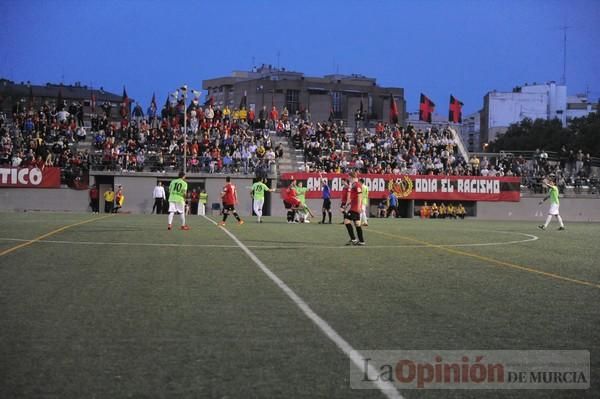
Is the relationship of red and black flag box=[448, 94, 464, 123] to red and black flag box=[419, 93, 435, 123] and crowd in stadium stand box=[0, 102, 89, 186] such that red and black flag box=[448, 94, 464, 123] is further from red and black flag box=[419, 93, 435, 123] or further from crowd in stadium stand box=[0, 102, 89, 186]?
crowd in stadium stand box=[0, 102, 89, 186]

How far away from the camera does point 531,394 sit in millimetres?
5738

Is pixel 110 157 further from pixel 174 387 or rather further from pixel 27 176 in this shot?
pixel 174 387

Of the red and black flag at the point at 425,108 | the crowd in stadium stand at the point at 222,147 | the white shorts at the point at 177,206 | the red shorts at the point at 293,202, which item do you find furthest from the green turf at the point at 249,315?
the red and black flag at the point at 425,108

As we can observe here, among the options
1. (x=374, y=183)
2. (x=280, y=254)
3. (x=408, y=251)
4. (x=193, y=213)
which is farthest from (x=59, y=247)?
A: (x=374, y=183)

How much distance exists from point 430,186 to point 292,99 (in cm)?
5873

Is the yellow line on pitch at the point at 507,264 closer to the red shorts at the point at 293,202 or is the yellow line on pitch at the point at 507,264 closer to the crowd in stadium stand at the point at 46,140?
the red shorts at the point at 293,202

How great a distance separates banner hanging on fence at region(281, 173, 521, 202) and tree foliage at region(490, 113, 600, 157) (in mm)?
42291

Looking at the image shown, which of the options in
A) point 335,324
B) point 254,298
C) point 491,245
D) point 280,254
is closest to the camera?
point 335,324

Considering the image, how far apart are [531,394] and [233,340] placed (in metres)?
2.85

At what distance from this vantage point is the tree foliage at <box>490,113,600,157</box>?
91312 mm

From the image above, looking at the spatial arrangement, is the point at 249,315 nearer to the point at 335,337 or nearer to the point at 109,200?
the point at 335,337

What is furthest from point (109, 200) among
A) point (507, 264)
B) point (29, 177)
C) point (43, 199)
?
point (507, 264)

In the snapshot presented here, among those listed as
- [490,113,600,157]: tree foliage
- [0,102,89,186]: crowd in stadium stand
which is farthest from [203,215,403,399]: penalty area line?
[490,113,600,157]: tree foliage

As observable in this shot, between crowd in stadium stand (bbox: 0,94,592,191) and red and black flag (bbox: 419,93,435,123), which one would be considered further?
red and black flag (bbox: 419,93,435,123)
